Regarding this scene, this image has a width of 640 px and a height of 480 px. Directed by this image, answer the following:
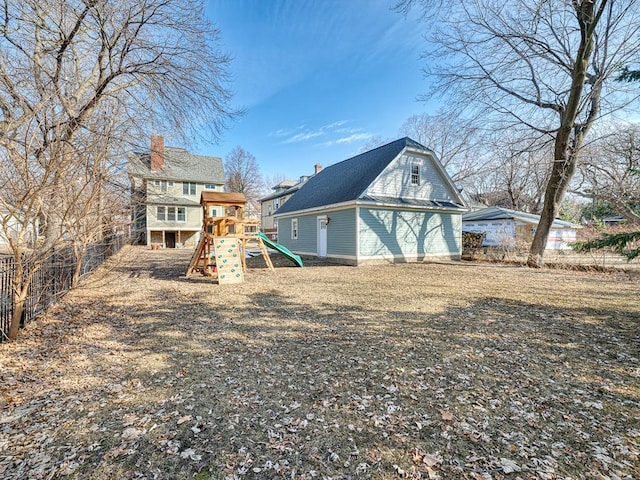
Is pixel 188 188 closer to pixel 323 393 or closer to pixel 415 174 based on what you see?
pixel 415 174

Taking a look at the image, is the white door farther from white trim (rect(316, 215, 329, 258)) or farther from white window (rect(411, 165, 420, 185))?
white window (rect(411, 165, 420, 185))

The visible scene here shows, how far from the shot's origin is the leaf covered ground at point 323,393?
2.30 metres

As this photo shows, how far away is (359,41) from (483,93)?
6.03 metres

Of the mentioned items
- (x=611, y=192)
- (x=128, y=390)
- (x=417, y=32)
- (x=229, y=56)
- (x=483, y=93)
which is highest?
(x=417, y=32)

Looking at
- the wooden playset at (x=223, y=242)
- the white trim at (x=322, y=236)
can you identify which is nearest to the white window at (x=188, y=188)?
the white trim at (x=322, y=236)

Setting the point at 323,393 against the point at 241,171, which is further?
the point at 241,171

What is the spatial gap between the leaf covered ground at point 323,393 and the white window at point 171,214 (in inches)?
884

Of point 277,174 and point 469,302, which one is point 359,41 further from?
point 277,174

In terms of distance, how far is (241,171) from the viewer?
47281mm

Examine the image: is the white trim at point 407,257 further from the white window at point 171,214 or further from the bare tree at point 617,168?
the white window at point 171,214

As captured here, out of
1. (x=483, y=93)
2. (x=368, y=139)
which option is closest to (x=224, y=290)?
(x=483, y=93)

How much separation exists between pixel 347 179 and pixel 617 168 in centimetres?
1183

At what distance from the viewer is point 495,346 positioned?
4508 millimetres

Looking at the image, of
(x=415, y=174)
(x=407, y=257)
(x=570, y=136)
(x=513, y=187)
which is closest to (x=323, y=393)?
(x=407, y=257)
